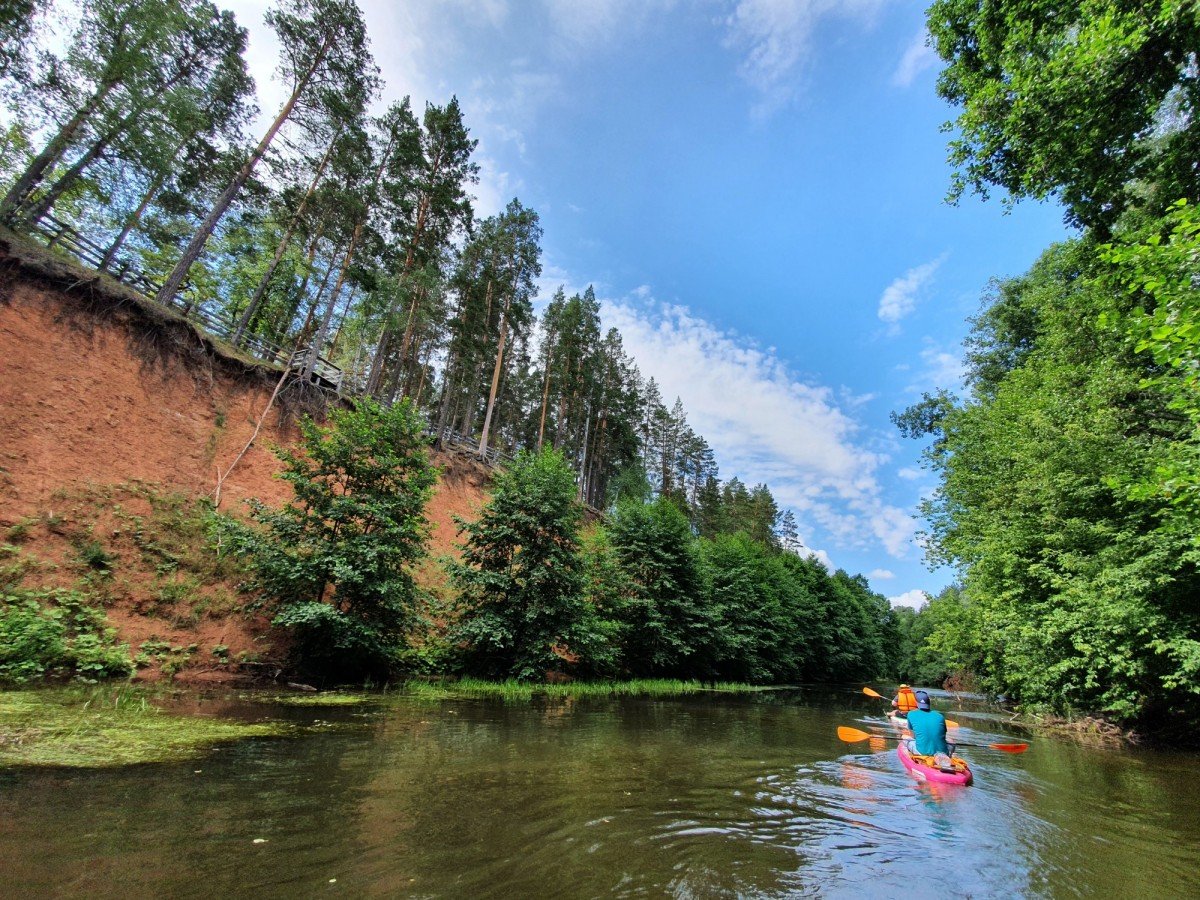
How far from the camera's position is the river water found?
3402mm

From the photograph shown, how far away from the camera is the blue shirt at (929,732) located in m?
8.67

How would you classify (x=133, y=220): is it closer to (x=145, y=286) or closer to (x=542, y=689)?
(x=145, y=286)

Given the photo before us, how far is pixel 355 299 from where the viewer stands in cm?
3369

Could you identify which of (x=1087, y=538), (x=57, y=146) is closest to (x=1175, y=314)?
(x=1087, y=538)

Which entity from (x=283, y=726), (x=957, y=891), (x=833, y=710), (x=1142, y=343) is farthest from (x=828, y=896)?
(x=833, y=710)

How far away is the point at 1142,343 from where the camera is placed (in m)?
7.91

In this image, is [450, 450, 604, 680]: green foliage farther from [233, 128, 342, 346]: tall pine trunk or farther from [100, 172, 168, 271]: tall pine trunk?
[100, 172, 168, 271]: tall pine trunk

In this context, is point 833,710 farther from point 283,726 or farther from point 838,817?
point 283,726

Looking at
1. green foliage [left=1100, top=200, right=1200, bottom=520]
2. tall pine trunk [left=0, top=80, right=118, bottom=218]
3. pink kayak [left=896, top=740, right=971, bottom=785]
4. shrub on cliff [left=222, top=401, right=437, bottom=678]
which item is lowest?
pink kayak [left=896, top=740, right=971, bottom=785]

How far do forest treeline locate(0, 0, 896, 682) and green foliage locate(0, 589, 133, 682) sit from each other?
92 millimetres

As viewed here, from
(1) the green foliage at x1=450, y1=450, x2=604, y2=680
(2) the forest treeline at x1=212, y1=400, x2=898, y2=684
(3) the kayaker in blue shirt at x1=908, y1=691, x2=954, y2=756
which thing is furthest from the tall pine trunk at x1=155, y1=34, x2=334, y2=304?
(3) the kayaker in blue shirt at x1=908, y1=691, x2=954, y2=756

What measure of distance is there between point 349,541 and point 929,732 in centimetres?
1317

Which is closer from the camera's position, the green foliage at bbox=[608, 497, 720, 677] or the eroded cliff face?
the eroded cliff face

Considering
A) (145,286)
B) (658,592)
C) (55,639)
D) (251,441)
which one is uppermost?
(145,286)
